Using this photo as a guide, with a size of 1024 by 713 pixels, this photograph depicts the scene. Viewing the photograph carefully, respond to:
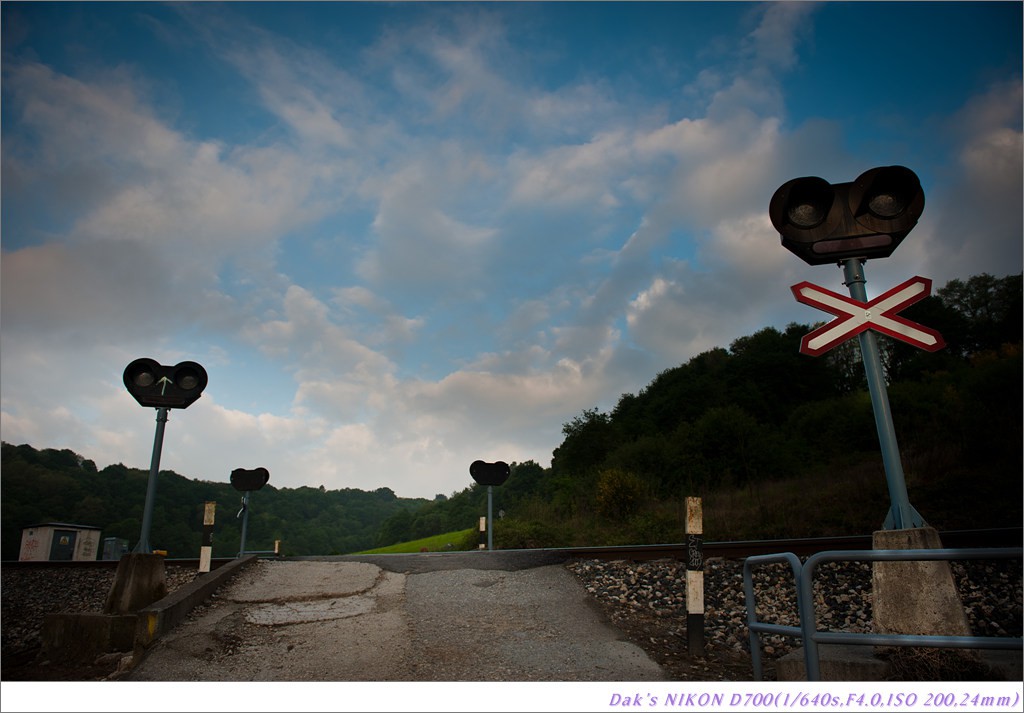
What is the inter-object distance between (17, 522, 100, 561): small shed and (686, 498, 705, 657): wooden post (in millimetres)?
25872

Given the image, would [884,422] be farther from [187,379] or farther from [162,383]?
[162,383]

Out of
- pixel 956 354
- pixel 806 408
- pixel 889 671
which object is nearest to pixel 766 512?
pixel 889 671

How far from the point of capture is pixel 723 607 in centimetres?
680

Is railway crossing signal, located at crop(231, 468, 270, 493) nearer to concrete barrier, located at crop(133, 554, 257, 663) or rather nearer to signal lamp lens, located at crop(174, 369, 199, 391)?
concrete barrier, located at crop(133, 554, 257, 663)

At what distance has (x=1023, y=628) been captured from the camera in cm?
574

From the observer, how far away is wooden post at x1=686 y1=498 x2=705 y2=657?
18.7ft

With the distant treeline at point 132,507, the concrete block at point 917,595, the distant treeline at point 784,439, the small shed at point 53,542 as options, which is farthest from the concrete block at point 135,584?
the distant treeline at point 132,507

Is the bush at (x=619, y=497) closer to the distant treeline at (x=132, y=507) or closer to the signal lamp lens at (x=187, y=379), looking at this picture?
the signal lamp lens at (x=187, y=379)

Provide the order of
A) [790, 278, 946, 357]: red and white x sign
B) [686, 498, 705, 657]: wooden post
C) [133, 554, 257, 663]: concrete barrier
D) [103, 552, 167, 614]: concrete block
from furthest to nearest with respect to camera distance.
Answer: [103, 552, 167, 614]: concrete block → [133, 554, 257, 663]: concrete barrier → [686, 498, 705, 657]: wooden post → [790, 278, 946, 357]: red and white x sign

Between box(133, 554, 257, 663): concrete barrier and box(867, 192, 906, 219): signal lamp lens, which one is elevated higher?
box(867, 192, 906, 219): signal lamp lens

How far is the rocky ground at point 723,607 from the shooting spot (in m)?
5.58

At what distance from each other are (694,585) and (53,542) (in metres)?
26.5

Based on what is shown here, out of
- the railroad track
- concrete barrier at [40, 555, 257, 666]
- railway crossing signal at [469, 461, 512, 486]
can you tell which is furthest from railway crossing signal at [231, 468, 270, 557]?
the railroad track

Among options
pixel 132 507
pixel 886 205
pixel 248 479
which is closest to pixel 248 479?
pixel 248 479
